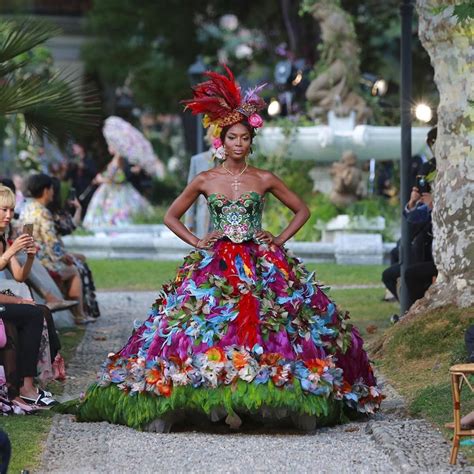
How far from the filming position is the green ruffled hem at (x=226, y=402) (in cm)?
895

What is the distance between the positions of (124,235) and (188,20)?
1119 cm

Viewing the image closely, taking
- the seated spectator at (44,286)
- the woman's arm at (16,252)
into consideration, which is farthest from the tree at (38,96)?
the woman's arm at (16,252)

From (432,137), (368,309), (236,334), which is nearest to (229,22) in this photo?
(368,309)

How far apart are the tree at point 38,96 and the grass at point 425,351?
10.8 feet

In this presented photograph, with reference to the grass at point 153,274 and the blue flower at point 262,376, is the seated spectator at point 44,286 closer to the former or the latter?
the blue flower at point 262,376

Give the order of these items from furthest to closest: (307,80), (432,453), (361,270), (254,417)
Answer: (307,80)
(361,270)
(254,417)
(432,453)

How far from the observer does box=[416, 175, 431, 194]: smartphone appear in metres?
13.8

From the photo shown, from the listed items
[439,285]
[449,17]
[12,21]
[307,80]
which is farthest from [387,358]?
[307,80]

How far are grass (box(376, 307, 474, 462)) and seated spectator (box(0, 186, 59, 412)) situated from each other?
7.83 feet

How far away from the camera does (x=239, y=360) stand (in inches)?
355

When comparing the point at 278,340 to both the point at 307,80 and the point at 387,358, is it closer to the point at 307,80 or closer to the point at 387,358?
the point at 387,358

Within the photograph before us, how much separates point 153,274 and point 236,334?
1206cm

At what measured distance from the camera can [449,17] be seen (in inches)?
477

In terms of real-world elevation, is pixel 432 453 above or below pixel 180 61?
below
